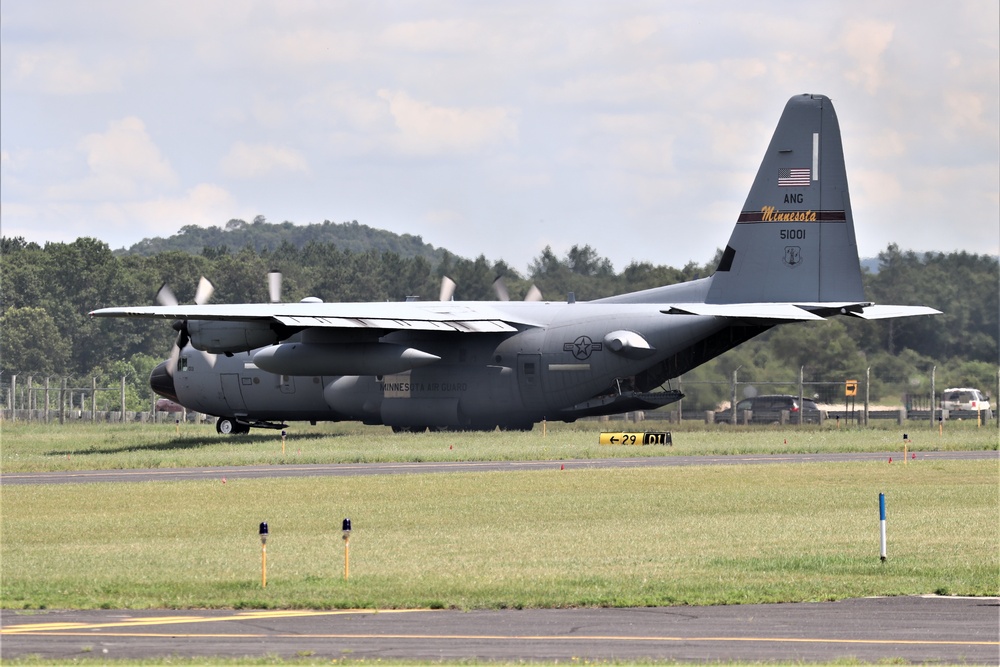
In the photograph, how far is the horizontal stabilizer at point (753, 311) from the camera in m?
45.9

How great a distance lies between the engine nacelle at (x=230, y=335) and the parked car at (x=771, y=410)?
79.2ft

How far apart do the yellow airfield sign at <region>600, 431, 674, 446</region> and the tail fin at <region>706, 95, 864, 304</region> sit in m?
5.72

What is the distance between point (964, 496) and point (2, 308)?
92.7m

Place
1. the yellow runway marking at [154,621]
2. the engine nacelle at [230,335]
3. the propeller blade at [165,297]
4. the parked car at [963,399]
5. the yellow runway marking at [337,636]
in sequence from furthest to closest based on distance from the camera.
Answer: the parked car at [963,399]
the propeller blade at [165,297]
the engine nacelle at [230,335]
the yellow runway marking at [154,621]
the yellow runway marking at [337,636]

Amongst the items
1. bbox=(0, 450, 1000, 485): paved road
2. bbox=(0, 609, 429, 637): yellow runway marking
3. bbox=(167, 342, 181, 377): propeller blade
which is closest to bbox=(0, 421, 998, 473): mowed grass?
bbox=(0, 450, 1000, 485): paved road

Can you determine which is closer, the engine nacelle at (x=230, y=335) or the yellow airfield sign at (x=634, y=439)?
the yellow airfield sign at (x=634, y=439)

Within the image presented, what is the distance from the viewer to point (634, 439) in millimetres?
48125

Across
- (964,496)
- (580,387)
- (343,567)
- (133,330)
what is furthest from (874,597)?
(133,330)

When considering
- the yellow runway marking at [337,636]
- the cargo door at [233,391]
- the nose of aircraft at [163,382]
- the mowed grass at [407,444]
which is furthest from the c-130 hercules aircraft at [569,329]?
the yellow runway marking at [337,636]

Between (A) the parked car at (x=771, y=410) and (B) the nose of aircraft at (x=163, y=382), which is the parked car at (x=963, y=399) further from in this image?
(B) the nose of aircraft at (x=163, y=382)

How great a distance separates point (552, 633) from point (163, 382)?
45.0 meters

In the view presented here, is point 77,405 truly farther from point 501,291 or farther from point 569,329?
point 569,329

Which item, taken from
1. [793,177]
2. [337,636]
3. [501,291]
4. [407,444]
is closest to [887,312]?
[793,177]

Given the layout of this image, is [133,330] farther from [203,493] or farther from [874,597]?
[874,597]
